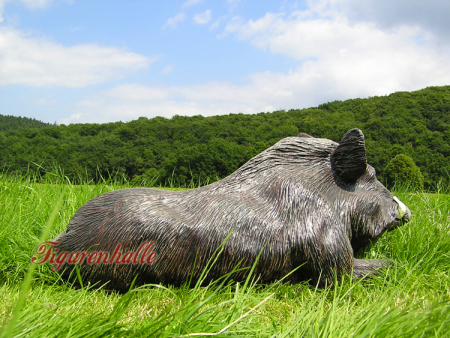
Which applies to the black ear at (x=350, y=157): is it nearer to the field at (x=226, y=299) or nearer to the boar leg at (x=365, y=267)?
the boar leg at (x=365, y=267)

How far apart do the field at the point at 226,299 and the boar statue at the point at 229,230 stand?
4.7 inches

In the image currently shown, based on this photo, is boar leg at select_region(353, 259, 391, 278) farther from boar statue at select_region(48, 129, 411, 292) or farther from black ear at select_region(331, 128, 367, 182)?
black ear at select_region(331, 128, 367, 182)

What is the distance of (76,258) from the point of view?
7.60 feet

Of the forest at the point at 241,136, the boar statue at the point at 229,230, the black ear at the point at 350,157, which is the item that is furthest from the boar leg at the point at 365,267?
the forest at the point at 241,136

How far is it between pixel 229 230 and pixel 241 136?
52.1ft

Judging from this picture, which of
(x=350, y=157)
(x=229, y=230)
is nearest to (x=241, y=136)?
(x=350, y=157)

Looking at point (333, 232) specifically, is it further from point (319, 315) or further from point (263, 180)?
point (319, 315)

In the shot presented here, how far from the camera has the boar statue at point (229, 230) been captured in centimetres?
224

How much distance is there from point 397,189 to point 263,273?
12.1 feet

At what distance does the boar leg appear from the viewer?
2.56m

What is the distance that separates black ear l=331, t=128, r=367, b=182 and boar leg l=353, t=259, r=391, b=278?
66 cm

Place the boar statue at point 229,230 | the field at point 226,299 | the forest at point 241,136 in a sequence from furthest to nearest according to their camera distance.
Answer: the forest at point 241,136
the boar statue at point 229,230
the field at point 226,299

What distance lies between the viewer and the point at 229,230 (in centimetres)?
228

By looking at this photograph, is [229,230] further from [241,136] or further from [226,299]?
[241,136]
